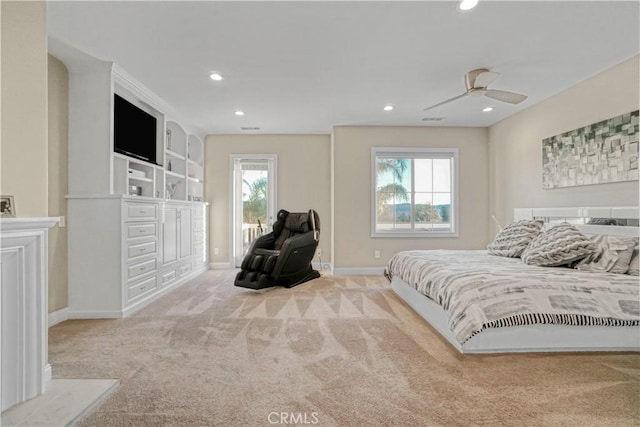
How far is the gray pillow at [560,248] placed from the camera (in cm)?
272

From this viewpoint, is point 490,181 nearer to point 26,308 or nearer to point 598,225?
point 598,225

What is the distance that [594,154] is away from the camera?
3.27m

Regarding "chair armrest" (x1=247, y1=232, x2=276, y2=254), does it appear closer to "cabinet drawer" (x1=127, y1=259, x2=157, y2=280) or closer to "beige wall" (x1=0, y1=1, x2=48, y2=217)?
"cabinet drawer" (x1=127, y1=259, x2=157, y2=280)

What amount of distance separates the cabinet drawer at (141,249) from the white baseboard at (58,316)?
2.44 feet

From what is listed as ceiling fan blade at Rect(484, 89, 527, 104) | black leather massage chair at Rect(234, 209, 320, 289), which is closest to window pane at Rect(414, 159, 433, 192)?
black leather massage chair at Rect(234, 209, 320, 289)

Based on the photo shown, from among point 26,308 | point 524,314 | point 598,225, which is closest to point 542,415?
point 524,314

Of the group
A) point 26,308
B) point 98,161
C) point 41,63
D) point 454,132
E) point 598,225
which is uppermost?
point 454,132

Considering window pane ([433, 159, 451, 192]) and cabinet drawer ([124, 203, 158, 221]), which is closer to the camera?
cabinet drawer ([124, 203, 158, 221])

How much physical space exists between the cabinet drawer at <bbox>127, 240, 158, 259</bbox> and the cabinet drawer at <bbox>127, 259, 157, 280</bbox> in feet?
0.36

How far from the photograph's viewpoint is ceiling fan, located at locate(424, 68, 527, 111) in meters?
3.00

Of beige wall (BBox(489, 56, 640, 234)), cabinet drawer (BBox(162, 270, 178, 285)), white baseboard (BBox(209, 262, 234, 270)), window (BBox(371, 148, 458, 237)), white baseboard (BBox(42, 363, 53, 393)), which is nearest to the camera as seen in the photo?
white baseboard (BBox(42, 363, 53, 393))

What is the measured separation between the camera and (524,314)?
7.07ft

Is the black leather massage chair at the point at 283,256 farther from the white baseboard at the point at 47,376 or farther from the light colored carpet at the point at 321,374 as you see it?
the white baseboard at the point at 47,376

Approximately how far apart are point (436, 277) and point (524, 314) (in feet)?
2.25
